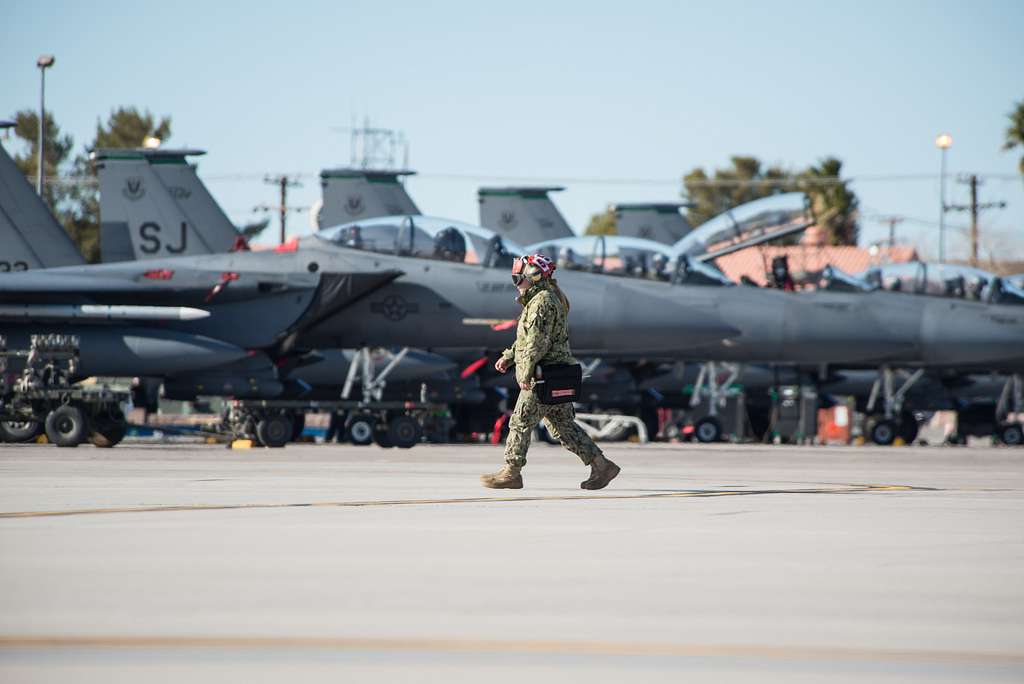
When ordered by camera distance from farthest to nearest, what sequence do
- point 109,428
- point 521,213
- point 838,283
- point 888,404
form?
point 521,213 < point 888,404 < point 838,283 < point 109,428

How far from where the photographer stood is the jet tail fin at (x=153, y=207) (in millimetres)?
26328

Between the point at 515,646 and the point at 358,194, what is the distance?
96.8 ft

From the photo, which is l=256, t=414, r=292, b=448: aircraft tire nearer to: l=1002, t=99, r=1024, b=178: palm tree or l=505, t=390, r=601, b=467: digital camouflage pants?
l=505, t=390, r=601, b=467: digital camouflage pants

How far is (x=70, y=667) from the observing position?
161 inches

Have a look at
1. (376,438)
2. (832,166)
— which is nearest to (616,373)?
(376,438)

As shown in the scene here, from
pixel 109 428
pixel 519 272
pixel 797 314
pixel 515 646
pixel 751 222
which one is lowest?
pixel 109 428

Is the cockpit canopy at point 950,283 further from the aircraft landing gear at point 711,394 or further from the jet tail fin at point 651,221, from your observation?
the jet tail fin at point 651,221

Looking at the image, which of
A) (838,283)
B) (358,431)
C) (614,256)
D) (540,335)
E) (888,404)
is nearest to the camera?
(540,335)

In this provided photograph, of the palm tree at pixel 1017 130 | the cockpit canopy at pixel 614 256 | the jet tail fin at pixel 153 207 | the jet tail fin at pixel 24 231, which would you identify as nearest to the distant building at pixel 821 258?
the palm tree at pixel 1017 130

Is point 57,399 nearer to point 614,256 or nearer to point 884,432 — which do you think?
point 614,256

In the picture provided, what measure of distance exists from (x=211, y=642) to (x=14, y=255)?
67.1ft

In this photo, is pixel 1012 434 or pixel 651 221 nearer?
pixel 1012 434

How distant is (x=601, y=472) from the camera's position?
1091 cm

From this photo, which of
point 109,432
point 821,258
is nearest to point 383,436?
point 109,432
